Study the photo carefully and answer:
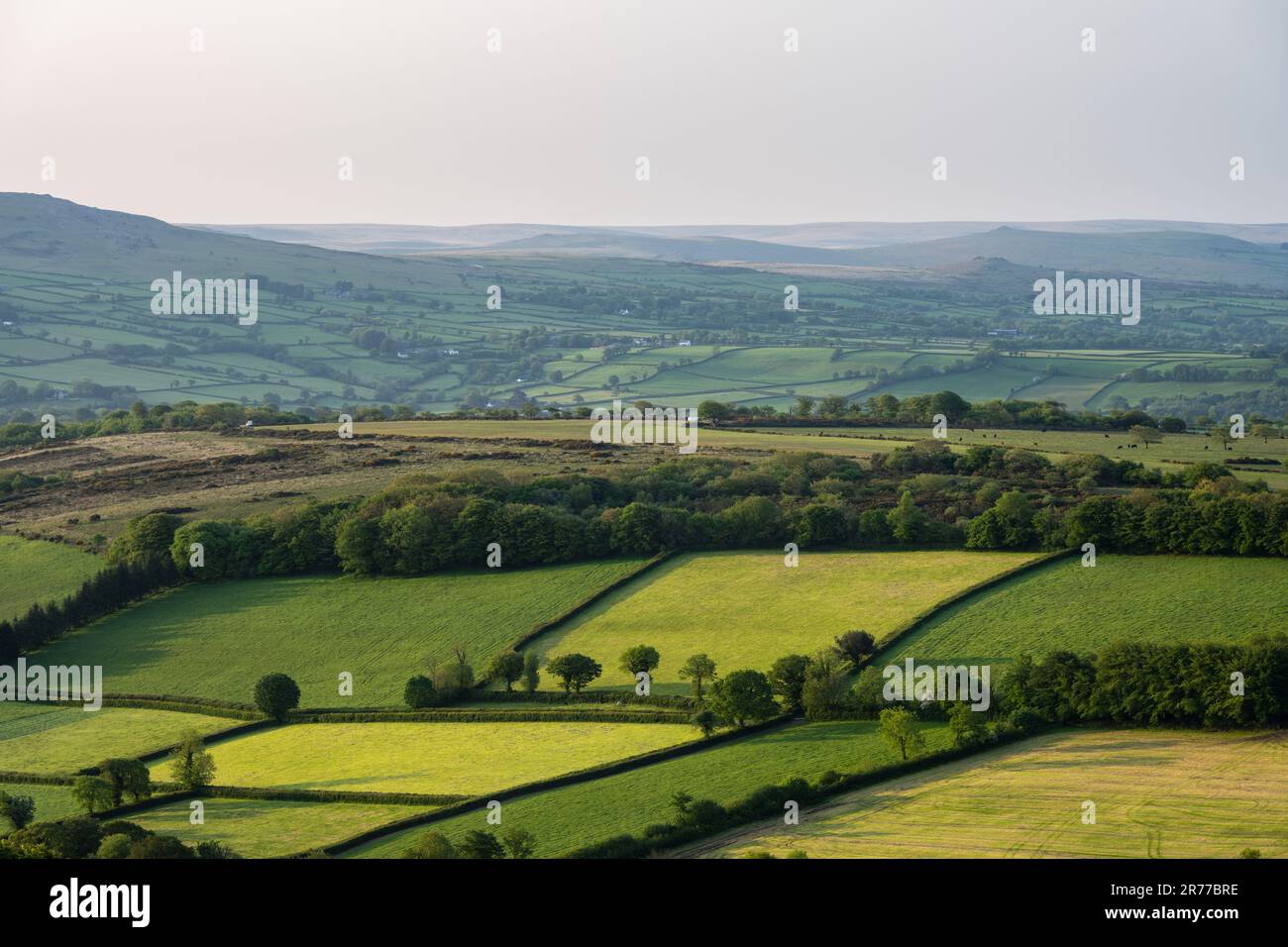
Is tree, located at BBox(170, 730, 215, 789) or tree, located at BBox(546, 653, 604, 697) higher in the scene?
tree, located at BBox(546, 653, 604, 697)

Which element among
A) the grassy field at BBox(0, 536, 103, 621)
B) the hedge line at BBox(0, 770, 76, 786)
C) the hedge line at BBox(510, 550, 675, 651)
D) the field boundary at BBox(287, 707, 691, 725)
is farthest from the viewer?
the grassy field at BBox(0, 536, 103, 621)

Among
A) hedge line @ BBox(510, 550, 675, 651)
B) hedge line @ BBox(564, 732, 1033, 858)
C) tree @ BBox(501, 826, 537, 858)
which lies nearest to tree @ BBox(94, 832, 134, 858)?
tree @ BBox(501, 826, 537, 858)

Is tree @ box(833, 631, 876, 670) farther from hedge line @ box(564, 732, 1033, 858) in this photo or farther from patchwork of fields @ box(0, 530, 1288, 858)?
hedge line @ box(564, 732, 1033, 858)

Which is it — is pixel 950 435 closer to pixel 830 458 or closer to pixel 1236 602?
pixel 830 458

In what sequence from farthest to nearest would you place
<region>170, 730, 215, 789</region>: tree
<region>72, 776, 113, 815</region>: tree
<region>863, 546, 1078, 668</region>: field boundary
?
<region>863, 546, 1078, 668</region>: field boundary < <region>170, 730, 215, 789</region>: tree < <region>72, 776, 113, 815</region>: tree

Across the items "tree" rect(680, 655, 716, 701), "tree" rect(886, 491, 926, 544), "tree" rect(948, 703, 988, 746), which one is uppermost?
"tree" rect(886, 491, 926, 544)

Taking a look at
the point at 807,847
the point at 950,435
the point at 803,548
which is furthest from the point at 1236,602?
the point at 950,435

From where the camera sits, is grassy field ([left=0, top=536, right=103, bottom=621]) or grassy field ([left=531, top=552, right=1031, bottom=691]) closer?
grassy field ([left=531, top=552, right=1031, bottom=691])

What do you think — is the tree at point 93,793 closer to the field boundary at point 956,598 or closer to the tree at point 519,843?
the tree at point 519,843
